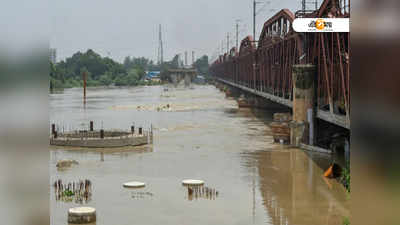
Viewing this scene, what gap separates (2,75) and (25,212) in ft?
2.66

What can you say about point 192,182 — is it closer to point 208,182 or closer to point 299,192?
point 208,182

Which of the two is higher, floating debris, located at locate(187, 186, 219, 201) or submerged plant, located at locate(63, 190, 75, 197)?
submerged plant, located at locate(63, 190, 75, 197)

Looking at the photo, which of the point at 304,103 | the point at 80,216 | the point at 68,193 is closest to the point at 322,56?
the point at 304,103

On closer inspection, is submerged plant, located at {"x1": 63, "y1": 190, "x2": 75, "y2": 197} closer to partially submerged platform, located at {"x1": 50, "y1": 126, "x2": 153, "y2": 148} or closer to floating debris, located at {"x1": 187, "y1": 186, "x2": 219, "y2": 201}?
floating debris, located at {"x1": 187, "y1": 186, "x2": 219, "y2": 201}

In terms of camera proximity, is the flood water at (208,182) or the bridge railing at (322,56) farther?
the bridge railing at (322,56)

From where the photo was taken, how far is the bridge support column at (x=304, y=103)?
41.4 m

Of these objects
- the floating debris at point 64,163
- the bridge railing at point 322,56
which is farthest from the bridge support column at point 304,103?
the floating debris at point 64,163

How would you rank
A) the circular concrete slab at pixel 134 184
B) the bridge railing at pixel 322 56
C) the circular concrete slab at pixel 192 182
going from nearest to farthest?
the circular concrete slab at pixel 134 184 → the circular concrete slab at pixel 192 182 → the bridge railing at pixel 322 56

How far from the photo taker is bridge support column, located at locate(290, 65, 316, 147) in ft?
136

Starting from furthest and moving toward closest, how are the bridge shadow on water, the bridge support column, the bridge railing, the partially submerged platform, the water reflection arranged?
the partially submerged platform, the bridge support column, the bridge railing, the bridge shadow on water, the water reflection

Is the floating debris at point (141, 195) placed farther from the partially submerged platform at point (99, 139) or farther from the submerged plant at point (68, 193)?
the partially submerged platform at point (99, 139)

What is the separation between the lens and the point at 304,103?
137 feet

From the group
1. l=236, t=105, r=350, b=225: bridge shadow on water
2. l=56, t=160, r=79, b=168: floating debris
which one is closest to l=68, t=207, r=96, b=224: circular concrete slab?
l=236, t=105, r=350, b=225: bridge shadow on water

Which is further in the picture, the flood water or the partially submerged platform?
the partially submerged platform
